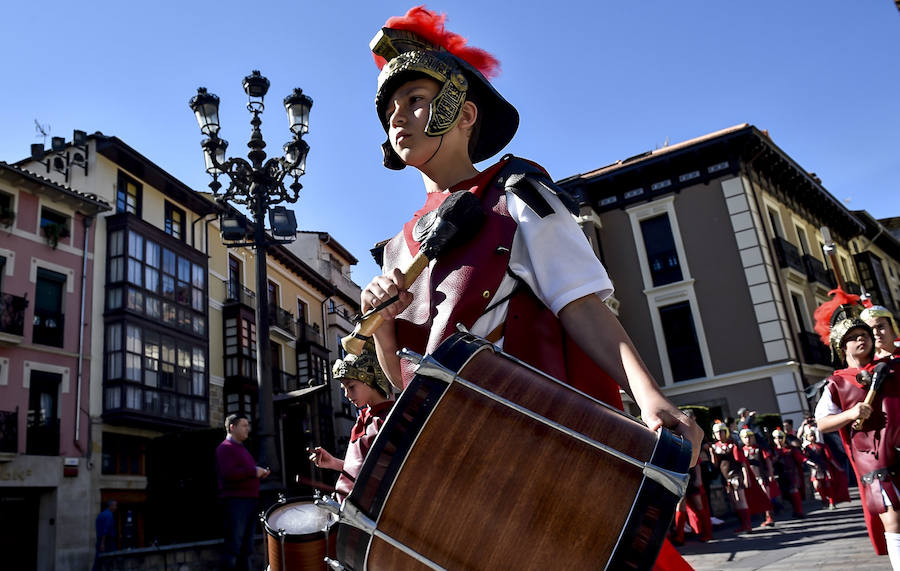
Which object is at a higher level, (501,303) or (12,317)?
Result: (12,317)

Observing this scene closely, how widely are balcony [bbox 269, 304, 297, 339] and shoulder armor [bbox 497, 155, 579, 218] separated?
31821 mm

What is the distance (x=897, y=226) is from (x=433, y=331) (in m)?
58.0

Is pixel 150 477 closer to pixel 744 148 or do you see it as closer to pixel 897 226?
pixel 744 148

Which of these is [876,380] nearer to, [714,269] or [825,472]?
[825,472]

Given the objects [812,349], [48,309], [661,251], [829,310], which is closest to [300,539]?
[829,310]

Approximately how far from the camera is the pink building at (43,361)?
67.4ft

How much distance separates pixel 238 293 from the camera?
3212 cm

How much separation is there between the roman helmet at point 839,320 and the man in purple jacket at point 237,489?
5996mm

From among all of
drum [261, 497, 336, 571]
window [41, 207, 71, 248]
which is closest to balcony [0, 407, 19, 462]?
window [41, 207, 71, 248]

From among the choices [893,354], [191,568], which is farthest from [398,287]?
[191,568]

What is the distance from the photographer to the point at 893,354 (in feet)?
15.3

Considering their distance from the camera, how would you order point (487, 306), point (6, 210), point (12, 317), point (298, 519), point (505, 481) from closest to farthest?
point (505, 481) < point (487, 306) < point (298, 519) < point (12, 317) < point (6, 210)

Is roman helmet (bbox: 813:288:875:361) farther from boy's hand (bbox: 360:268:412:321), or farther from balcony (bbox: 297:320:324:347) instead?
balcony (bbox: 297:320:324:347)

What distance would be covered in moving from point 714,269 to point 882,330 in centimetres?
1909
